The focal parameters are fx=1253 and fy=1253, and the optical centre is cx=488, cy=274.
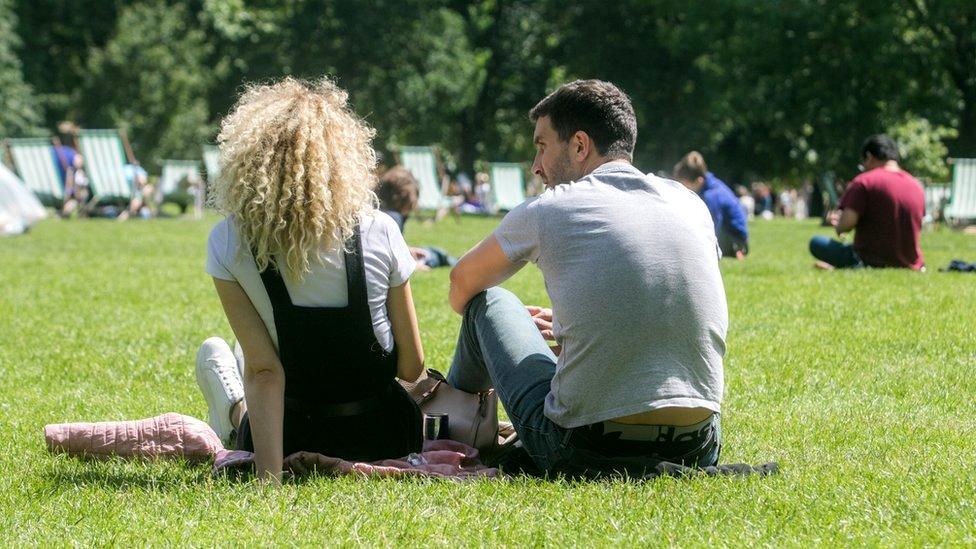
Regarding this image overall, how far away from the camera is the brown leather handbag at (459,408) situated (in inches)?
179

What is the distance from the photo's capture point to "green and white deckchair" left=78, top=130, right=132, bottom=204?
23.5m

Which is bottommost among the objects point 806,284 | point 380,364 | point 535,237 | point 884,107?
point 884,107

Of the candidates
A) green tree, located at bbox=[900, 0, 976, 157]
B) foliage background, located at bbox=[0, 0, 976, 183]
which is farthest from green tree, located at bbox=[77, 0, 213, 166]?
green tree, located at bbox=[900, 0, 976, 157]

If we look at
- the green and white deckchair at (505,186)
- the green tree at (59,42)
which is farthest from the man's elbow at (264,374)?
the green tree at (59,42)

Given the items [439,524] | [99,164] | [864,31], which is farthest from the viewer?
[864,31]

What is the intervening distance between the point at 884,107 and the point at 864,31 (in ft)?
10.3

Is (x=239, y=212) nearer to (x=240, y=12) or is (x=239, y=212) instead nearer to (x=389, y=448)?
(x=389, y=448)

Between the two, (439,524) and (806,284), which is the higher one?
(439,524)

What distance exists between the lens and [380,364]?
4.16m

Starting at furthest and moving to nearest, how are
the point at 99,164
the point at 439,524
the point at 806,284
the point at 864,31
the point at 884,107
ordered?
the point at 884,107, the point at 864,31, the point at 99,164, the point at 806,284, the point at 439,524

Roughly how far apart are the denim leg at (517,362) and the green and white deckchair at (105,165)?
67.2ft

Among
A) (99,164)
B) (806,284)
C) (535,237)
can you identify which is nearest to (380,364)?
(535,237)

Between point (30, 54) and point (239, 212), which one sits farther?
point (30, 54)

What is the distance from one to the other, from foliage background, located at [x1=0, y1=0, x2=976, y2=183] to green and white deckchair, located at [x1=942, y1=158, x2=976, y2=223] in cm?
941
